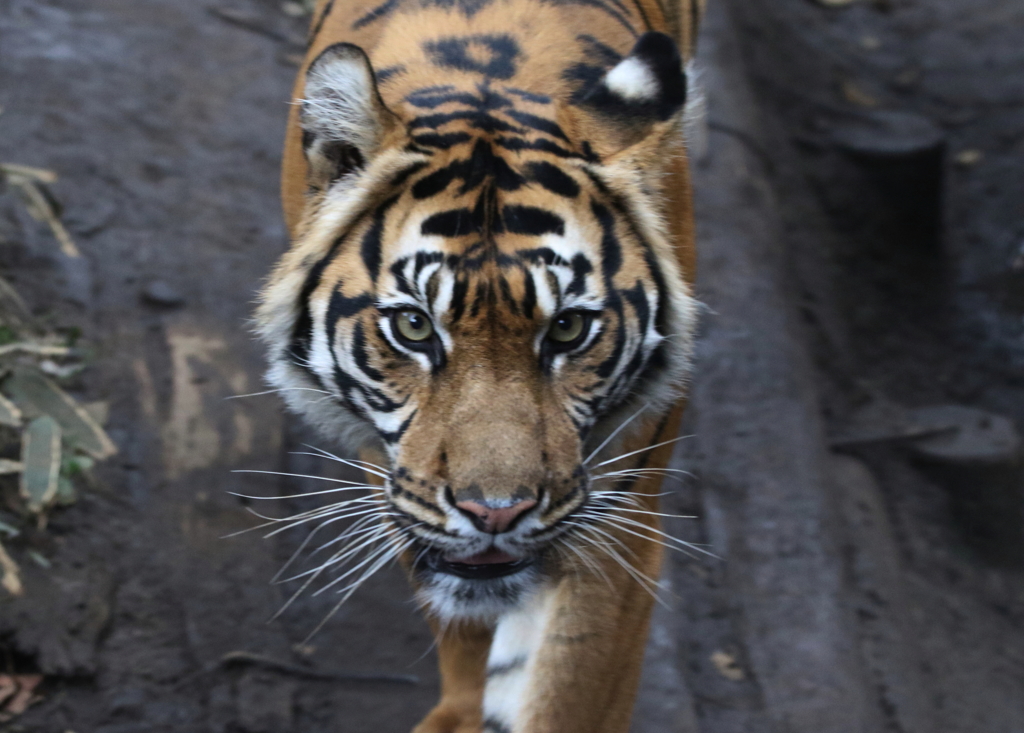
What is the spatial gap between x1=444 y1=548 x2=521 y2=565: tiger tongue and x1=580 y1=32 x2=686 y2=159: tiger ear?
73 cm

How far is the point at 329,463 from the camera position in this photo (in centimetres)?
317

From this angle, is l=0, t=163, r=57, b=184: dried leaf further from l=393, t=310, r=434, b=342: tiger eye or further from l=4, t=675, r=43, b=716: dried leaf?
l=393, t=310, r=434, b=342: tiger eye

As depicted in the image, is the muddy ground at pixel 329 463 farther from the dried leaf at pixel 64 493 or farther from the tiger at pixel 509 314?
the tiger at pixel 509 314

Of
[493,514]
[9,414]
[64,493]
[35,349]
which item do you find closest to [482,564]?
[493,514]

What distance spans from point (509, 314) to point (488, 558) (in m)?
0.44

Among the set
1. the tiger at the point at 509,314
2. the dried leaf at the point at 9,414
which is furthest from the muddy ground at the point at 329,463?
the tiger at the point at 509,314

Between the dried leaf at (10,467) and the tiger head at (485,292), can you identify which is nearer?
the tiger head at (485,292)

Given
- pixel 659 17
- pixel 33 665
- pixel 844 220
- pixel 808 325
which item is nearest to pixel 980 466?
pixel 808 325

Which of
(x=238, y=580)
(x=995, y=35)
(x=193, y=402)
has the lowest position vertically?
(x=238, y=580)

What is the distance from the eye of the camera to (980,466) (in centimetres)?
360

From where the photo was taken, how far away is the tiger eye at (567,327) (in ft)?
5.74

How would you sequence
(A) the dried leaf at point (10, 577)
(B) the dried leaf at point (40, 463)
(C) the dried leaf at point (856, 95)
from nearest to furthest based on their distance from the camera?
(A) the dried leaf at point (10, 577)
(B) the dried leaf at point (40, 463)
(C) the dried leaf at point (856, 95)

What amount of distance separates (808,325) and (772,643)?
164cm

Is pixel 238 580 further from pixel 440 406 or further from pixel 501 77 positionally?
pixel 501 77
